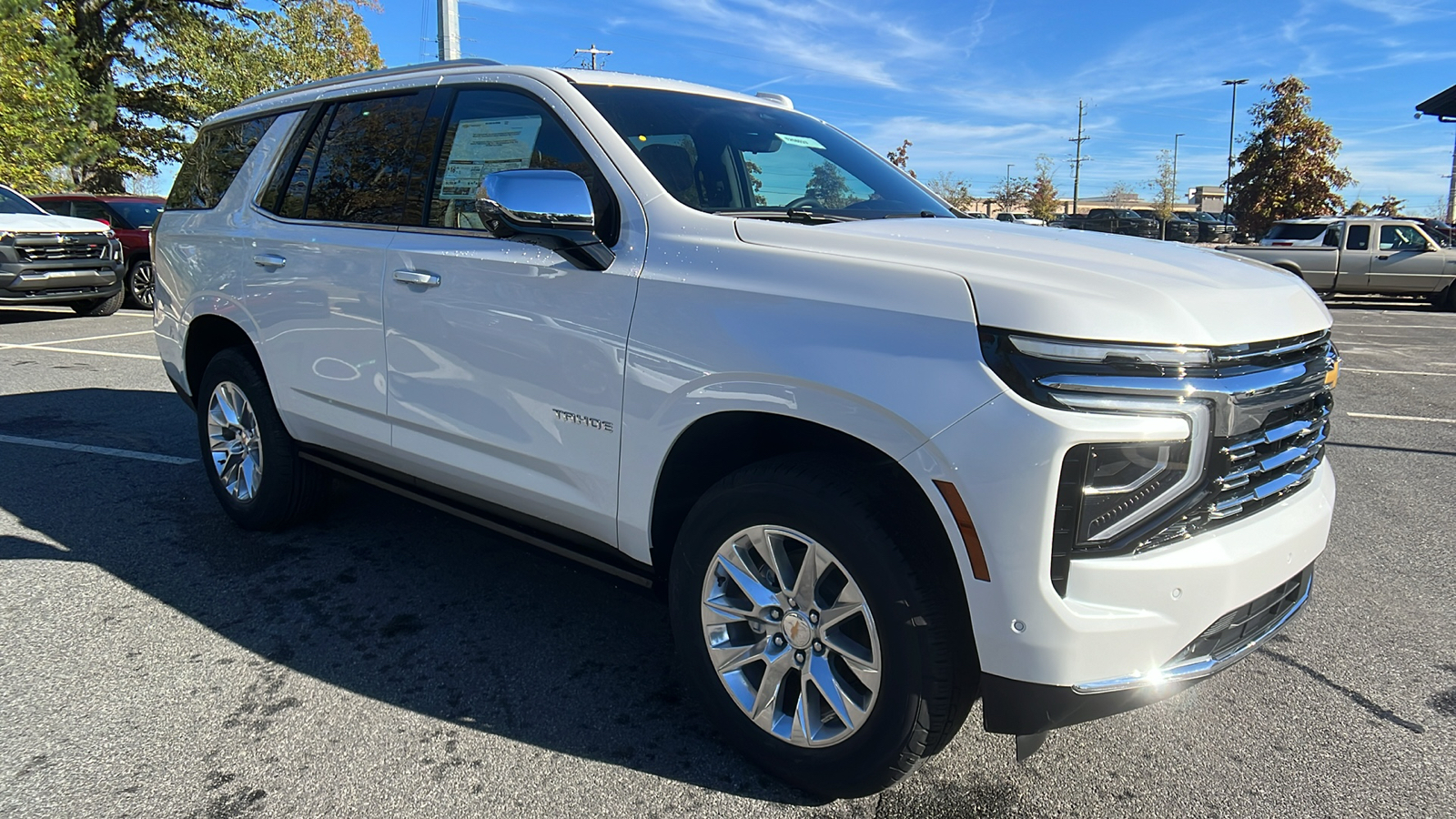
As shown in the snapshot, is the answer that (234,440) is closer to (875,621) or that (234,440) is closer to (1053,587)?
(875,621)

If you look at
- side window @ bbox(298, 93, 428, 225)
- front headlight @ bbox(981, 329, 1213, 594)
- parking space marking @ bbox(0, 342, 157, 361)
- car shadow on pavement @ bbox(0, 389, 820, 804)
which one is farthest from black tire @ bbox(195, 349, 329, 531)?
parking space marking @ bbox(0, 342, 157, 361)

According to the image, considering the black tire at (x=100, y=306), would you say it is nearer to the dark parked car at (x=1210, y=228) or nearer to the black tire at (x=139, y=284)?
the black tire at (x=139, y=284)

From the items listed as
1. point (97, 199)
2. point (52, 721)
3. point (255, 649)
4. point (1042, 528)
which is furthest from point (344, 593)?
point (97, 199)

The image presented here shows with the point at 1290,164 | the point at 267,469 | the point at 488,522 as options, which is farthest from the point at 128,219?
the point at 1290,164

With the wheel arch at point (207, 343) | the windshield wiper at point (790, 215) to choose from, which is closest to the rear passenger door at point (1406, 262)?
the windshield wiper at point (790, 215)

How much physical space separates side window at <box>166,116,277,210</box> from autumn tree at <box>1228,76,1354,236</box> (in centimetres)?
3554

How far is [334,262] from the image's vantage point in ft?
11.8

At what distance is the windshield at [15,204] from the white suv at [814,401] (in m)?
12.0

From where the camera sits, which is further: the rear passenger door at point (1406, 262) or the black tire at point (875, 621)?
the rear passenger door at point (1406, 262)

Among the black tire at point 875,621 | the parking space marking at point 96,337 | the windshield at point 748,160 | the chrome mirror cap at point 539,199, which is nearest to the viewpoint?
the black tire at point 875,621

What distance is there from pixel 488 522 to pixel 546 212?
3.84 ft

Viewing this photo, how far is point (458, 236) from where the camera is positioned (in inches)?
125

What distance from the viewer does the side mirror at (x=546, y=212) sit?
8.45 feet

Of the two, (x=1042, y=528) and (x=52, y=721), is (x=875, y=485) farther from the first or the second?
(x=52, y=721)
